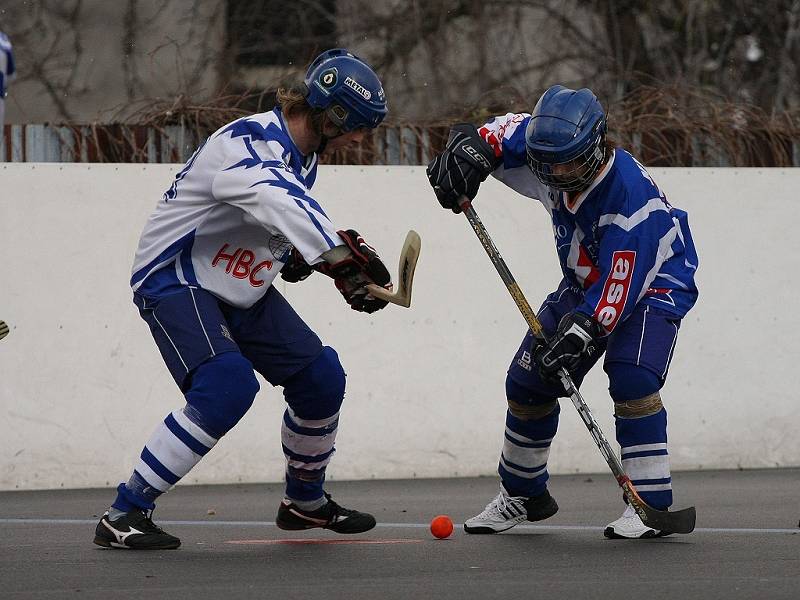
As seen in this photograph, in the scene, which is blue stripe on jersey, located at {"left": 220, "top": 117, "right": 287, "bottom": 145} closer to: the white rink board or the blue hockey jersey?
the blue hockey jersey

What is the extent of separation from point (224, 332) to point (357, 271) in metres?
0.52

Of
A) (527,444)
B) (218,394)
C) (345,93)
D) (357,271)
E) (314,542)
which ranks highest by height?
(345,93)

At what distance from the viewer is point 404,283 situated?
4.89 meters

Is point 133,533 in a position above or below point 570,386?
below

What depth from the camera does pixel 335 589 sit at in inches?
161

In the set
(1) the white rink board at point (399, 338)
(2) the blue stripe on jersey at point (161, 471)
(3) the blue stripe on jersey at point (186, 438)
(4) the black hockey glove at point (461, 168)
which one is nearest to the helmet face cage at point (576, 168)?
(4) the black hockey glove at point (461, 168)

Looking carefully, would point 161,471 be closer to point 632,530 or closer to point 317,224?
point 317,224

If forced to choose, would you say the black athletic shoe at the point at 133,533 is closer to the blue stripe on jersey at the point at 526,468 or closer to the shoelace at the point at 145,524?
the shoelace at the point at 145,524

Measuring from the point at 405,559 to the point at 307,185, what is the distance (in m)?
1.29

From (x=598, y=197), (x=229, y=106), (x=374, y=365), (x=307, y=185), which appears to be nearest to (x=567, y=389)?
(x=598, y=197)

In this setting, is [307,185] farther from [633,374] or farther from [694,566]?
[694,566]

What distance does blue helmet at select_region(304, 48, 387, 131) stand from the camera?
5047mm

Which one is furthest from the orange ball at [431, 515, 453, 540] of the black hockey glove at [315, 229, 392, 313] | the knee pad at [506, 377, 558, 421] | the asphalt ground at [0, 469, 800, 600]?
the black hockey glove at [315, 229, 392, 313]

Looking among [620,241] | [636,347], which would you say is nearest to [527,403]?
[636,347]
